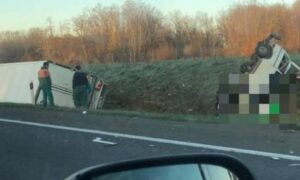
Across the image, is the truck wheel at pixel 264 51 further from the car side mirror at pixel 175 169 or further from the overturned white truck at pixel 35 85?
the car side mirror at pixel 175 169

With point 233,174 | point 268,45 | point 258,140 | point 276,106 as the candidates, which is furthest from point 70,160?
point 268,45

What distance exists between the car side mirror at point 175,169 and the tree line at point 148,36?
4439cm

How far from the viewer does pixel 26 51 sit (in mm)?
75500

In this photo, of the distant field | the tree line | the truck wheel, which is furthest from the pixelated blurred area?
the tree line

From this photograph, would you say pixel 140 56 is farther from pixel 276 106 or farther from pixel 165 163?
pixel 165 163

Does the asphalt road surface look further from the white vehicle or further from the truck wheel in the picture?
the truck wheel

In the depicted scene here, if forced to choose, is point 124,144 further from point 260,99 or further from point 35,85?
point 35,85

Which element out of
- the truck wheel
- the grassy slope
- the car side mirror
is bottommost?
the grassy slope

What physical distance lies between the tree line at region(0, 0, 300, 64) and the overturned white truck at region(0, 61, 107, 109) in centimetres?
2394

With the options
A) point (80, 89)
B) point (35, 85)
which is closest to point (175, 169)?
point (80, 89)

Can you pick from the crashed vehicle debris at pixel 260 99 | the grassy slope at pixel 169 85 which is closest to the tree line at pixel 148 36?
the grassy slope at pixel 169 85

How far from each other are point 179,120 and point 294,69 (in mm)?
4725

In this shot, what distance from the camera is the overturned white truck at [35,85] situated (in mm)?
21703

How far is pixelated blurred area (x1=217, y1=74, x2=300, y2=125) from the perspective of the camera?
1175cm
